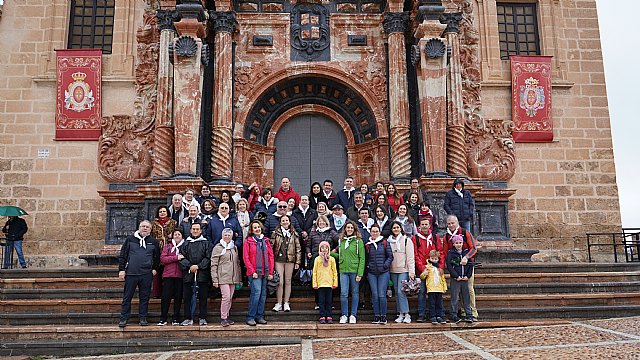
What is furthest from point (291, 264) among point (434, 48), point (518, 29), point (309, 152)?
point (518, 29)

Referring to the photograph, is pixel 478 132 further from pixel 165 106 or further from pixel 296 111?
pixel 165 106

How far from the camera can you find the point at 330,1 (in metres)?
14.6

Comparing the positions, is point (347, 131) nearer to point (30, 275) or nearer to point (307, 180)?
point (307, 180)

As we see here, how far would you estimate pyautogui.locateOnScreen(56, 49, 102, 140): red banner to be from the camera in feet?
46.2

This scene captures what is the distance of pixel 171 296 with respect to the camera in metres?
8.50

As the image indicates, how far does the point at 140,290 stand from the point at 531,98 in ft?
36.6

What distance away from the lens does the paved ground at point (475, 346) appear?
6047mm

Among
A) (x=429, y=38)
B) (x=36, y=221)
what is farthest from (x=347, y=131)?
(x=36, y=221)

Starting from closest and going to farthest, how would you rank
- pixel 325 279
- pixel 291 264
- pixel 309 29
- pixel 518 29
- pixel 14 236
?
pixel 325 279 < pixel 291 264 < pixel 14 236 < pixel 309 29 < pixel 518 29

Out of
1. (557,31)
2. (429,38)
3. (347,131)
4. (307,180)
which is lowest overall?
(307,180)

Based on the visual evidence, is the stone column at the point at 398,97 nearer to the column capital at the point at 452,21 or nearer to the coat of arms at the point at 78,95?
the column capital at the point at 452,21

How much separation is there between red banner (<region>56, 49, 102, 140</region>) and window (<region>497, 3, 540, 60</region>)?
1111 cm

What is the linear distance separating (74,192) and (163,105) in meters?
3.36

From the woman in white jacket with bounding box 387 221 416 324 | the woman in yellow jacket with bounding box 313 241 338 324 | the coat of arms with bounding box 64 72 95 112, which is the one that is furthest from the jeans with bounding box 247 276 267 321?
the coat of arms with bounding box 64 72 95 112
